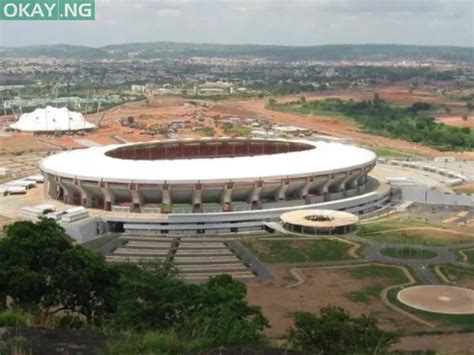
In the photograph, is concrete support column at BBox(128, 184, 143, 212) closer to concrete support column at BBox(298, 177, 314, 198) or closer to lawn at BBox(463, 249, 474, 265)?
concrete support column at BBox(298, 177, 314, 198)

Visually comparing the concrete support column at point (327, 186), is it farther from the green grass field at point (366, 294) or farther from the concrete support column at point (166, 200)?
the green grass field at point (366, 294)

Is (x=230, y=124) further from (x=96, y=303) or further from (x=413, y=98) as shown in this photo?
(x=96, y=303)

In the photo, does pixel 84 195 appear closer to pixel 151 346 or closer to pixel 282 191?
pixel 282 191

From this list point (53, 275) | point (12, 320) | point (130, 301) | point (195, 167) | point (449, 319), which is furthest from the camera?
point (195, 167)

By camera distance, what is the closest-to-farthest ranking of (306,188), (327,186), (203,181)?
(203,181), (306,188), (327,186)

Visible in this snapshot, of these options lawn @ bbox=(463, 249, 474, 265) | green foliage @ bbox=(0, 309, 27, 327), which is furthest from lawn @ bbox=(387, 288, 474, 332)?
green foliage @ bbox=(0, 309, 27, 327)

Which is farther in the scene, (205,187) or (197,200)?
(197,200)

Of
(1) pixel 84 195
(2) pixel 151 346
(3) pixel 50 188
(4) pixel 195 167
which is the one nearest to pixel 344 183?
(4) pixel 195 167
